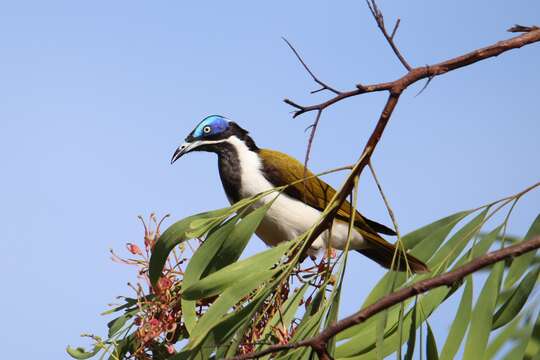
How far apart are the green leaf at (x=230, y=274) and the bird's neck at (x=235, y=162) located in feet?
7.91

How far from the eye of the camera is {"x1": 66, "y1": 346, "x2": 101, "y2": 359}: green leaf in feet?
13.0

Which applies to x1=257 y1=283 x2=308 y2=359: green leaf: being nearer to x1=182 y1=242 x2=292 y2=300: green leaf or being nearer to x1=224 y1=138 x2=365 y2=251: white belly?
x1=182 y1=242 x2=292 y2=300: green leaf

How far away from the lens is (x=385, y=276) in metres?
3.41

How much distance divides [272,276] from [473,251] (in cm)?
80

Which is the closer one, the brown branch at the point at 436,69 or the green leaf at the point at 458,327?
the brown branch at the point at 436,69

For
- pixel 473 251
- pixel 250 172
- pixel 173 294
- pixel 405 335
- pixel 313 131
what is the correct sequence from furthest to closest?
pixel 250 172 → pixel 173 294 → pixel 473 251 → pixel 405 335 → pixel 313 131

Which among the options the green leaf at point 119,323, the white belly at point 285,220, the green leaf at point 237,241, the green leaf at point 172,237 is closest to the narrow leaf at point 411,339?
the green leaf at point 237,241

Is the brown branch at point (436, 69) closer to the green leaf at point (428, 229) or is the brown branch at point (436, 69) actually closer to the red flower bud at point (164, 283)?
the green leaf at point (428, 229)

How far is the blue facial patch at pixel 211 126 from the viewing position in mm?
5820

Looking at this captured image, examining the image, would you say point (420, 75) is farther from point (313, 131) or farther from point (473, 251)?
point (473, 251)

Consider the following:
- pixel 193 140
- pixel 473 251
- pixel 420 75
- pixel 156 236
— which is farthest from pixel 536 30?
pixel 193 140

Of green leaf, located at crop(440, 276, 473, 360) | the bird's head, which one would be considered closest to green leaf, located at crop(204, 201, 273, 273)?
green leaf, located at crop(440, 276, 473, 360)

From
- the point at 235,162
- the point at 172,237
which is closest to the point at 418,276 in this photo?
the point at 172,237

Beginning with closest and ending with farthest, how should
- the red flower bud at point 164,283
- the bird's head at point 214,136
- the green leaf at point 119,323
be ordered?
the red flower bud at point 164,283, the green leaf at point 119,323, the bird's head at point 214,136
